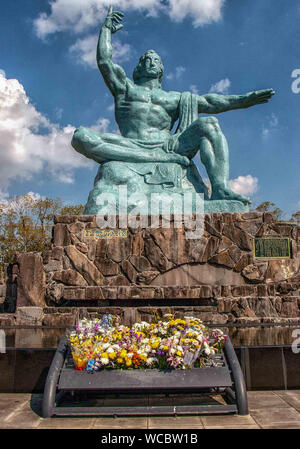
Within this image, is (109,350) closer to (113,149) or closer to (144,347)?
(144,347)

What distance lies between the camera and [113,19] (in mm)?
8812

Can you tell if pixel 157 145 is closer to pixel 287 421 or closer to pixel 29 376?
pixel 29 376

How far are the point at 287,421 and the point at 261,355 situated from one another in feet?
2.44

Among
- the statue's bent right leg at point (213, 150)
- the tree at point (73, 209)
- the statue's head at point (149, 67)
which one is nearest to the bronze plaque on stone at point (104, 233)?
the statue's bent right leg at point (213, 150)

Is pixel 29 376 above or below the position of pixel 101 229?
below

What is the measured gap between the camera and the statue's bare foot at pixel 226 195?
24.6 feet

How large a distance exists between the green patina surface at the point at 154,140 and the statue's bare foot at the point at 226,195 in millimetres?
19

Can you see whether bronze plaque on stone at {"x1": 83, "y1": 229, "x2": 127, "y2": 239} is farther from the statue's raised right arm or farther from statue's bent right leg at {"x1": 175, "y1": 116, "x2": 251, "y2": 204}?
the statue's raised right arm

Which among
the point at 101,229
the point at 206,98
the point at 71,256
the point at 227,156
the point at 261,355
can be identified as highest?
the point at 206,98

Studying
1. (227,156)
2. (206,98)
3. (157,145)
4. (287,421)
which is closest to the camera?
(287,421)

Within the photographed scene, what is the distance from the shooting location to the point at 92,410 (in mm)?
2926

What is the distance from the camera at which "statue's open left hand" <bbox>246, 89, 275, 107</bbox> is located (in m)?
8.71

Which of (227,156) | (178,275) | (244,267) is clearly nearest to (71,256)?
(178,275)

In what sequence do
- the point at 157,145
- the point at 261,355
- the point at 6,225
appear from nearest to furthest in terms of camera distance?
the point at 261,355, the point at 157,145, the point at 6,225
